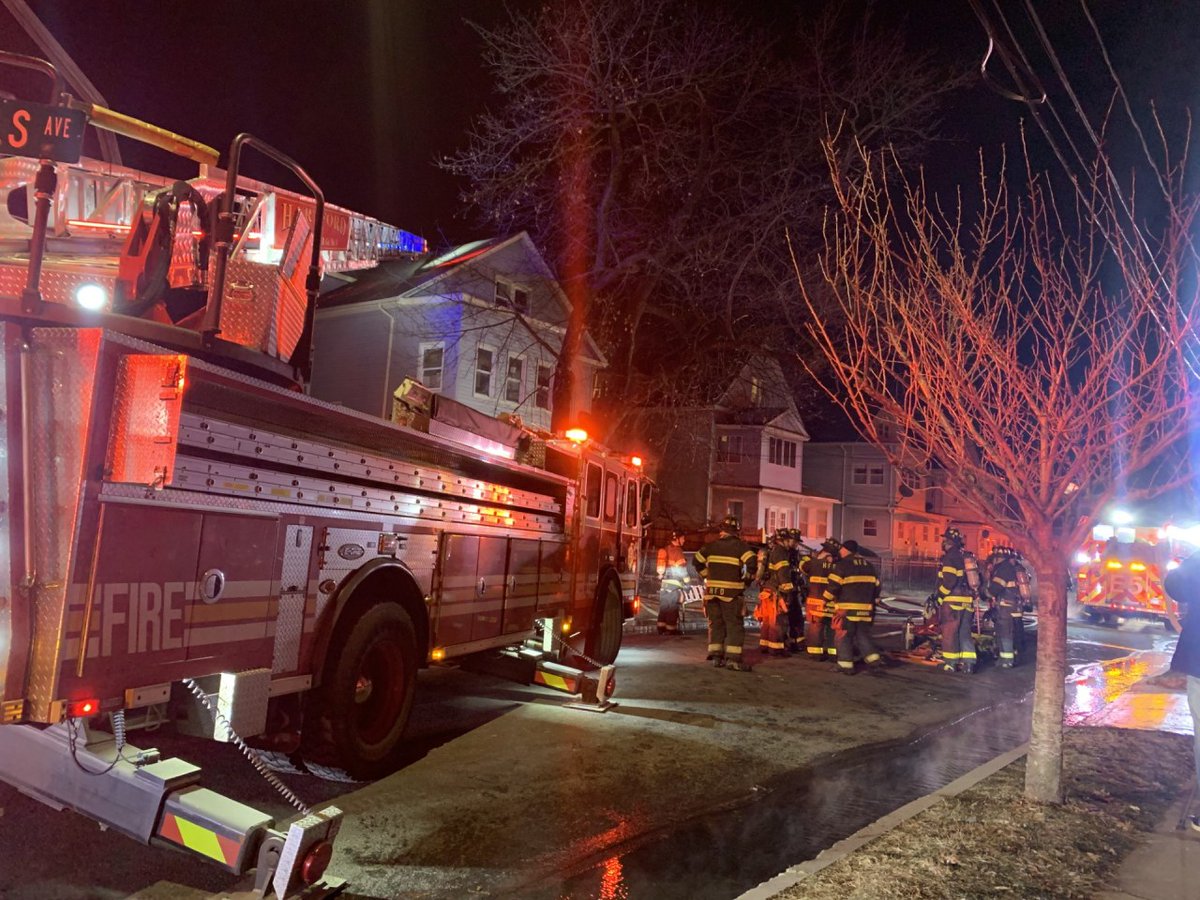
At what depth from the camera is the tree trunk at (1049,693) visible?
5.07 metres

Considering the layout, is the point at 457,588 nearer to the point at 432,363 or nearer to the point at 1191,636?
the point at 1191,636

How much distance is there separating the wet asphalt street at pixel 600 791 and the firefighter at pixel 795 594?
9.23 ft

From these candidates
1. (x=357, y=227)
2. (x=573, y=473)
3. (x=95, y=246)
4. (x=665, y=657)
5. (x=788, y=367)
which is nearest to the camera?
(x=95, y=246)

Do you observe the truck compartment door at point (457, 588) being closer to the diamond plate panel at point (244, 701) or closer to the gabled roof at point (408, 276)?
the diamond plate panel at point (244, 701)

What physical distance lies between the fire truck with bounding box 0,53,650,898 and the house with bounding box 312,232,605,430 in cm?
1580

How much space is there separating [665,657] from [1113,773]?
594 centimetres

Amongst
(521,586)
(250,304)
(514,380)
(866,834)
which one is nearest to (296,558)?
(250,304)

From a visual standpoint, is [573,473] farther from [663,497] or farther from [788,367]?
[663,497]

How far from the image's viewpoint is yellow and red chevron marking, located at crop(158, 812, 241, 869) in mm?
3246

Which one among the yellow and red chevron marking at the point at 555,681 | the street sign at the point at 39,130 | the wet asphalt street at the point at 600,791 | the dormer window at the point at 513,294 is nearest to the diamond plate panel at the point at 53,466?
the street sign at the point at 39,130

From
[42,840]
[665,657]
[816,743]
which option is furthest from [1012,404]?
[665,657]

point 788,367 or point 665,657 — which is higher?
point 788,367

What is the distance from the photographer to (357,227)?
6.92 meters

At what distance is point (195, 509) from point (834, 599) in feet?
29.4
